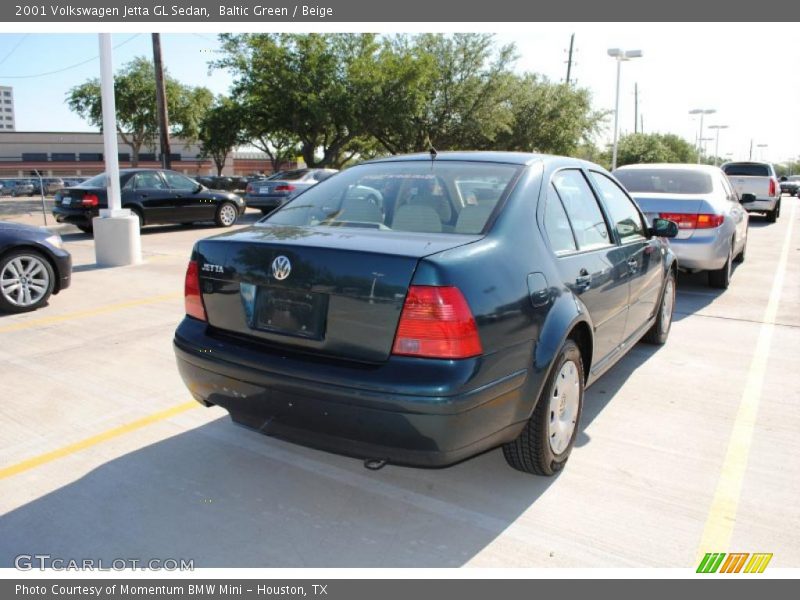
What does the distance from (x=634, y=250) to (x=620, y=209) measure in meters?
0.33

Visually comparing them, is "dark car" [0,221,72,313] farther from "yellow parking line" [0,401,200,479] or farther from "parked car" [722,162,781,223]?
"parked car" [722,162,781,223]

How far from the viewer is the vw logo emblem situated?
2.93 metres

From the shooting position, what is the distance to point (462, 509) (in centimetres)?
317

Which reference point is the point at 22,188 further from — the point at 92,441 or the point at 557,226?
the point at 557,226

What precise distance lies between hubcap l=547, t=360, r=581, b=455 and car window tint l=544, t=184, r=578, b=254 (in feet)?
2.02

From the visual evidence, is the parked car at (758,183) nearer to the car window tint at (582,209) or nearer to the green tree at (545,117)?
the green tree at (545,117)

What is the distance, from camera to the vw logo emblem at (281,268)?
2.93 meters

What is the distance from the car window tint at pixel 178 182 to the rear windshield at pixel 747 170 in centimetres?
1641

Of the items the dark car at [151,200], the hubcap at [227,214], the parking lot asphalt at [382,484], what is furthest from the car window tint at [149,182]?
the parking lot asphalt at [382,484]

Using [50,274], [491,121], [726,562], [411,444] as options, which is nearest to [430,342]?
[411,444]

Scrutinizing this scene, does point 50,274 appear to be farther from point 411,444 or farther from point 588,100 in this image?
point 588,100

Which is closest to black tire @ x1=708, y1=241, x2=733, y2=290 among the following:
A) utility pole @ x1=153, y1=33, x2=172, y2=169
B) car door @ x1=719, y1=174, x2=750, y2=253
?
car door @ x1=719, y1=174, x2=750, y2=253

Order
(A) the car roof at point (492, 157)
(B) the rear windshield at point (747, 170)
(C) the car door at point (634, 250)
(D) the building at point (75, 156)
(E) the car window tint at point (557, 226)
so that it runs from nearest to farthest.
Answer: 1. (E) the car window tint at point (557, 226)
2. (A) the car roof at point (492, 157)
3. (C) the car door at point (634, 250)
4. (B) the rear windshield at point (747, 170)
5. (D) the building at point (75, 156)

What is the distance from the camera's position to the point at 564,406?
3457 mm
